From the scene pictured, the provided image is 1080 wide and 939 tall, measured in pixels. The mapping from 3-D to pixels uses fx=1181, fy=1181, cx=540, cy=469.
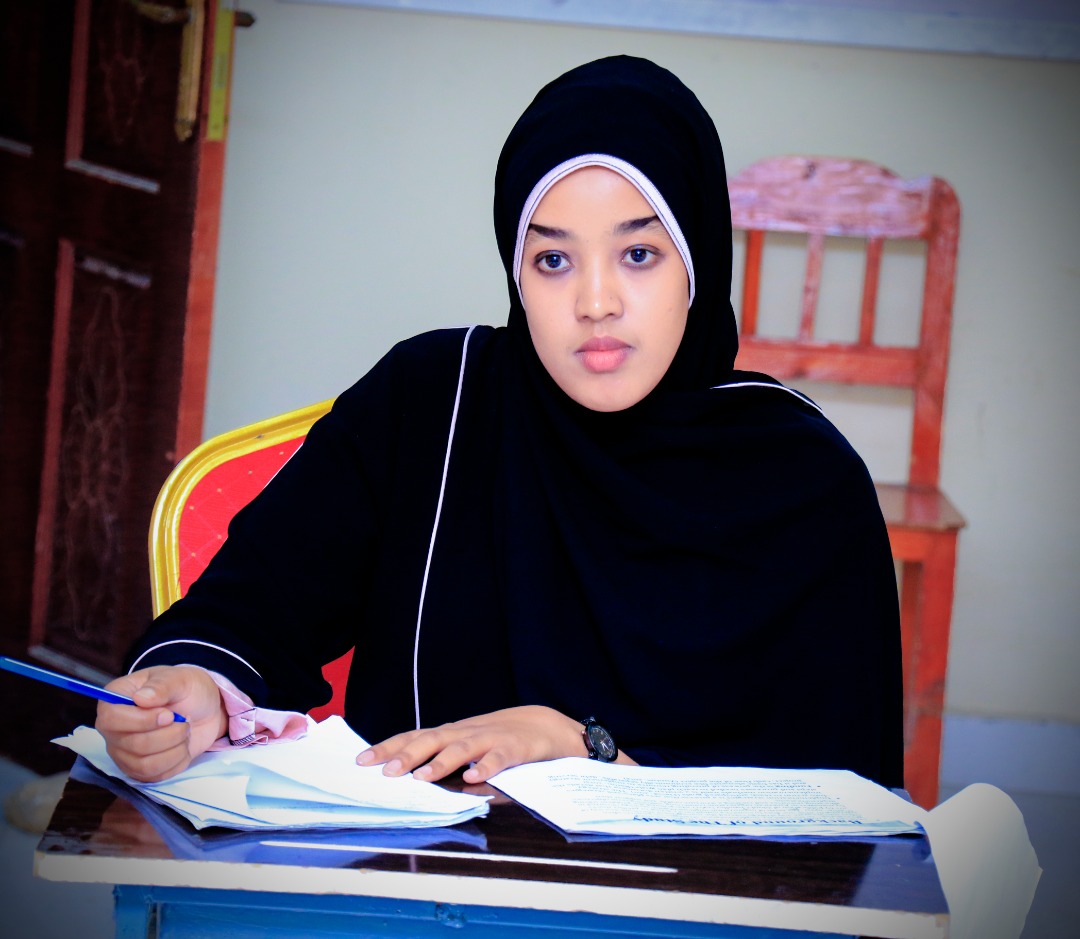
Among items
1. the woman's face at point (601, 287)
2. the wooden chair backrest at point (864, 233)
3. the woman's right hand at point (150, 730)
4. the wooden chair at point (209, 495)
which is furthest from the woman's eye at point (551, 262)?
the wooden chair backrest at point (864, 233)

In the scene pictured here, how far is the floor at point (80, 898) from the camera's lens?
1.82 metres

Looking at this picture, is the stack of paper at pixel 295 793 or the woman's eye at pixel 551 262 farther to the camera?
the woman's eye at pixel 551 262

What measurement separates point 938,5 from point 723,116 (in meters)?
0.52

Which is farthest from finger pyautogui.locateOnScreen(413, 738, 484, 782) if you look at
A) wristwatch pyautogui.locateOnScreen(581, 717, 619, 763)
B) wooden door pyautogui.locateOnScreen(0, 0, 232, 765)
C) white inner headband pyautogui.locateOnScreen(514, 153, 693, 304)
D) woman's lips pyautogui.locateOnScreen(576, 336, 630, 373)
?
wooden door pyautogui.locateOnScreen(0, 0, 232, 765)

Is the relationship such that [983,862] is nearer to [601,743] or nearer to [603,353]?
[601,743]

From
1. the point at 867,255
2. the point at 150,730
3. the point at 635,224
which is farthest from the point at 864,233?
the point at 150,730

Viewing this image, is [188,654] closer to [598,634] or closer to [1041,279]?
[598,634]

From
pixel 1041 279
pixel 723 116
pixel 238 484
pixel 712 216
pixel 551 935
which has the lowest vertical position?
pixel 551 935

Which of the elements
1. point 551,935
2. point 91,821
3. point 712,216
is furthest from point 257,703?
point 712,216

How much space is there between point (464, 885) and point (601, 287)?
1.90ft

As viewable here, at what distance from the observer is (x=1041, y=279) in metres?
2.63

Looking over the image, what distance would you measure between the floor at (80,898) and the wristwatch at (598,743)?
1240 mm

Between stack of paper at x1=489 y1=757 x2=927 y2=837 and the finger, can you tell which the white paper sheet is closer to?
stack of paper at x1=489 y1=757 x2=927 y2=837

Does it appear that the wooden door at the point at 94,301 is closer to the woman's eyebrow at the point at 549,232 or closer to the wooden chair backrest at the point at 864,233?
the wooden chair backrest at the point at 864,233
